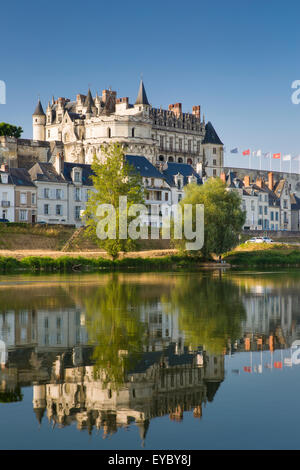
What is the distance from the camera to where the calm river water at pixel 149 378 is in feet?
26.7

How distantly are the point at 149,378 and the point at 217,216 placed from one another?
43.8 m

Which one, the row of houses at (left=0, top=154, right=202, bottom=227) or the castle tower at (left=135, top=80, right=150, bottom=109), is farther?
the castle tower at (left=135, top=80, right=150, bottom=109)

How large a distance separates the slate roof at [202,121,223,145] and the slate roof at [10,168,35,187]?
59.6 meters

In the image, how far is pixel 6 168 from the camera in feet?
212

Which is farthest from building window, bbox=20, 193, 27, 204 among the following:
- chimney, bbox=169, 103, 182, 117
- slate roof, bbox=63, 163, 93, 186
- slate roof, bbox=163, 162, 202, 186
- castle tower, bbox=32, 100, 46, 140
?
chimney, bbox=169, 103, 182, 117

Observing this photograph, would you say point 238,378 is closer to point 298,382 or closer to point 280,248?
point 298,382

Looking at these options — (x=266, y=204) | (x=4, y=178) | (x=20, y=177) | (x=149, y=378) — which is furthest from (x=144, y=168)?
(x=149, y=378)

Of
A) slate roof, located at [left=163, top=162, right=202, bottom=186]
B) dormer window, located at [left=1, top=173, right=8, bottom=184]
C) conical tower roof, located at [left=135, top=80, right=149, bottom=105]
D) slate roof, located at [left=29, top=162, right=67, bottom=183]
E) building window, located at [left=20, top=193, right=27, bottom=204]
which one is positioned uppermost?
conical tower roof, located at [left=135, top=80, right=149, bottom=105]

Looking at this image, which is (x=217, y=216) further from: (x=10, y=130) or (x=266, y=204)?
(x=10, y=130)

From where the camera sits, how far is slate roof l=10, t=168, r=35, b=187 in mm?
65188

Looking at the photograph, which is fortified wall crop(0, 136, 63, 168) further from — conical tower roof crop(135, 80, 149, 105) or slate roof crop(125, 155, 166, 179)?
slate roof crop(125, 155, 166, 179)

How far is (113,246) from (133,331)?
35.8 m

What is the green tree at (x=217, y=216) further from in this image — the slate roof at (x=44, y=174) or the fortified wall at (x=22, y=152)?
the fortified wall at (x=22, y=152)

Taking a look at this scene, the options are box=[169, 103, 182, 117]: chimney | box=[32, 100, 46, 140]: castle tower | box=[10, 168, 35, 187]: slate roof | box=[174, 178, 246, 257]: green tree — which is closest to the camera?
box=[174, 178, 246, 257]: green tree
